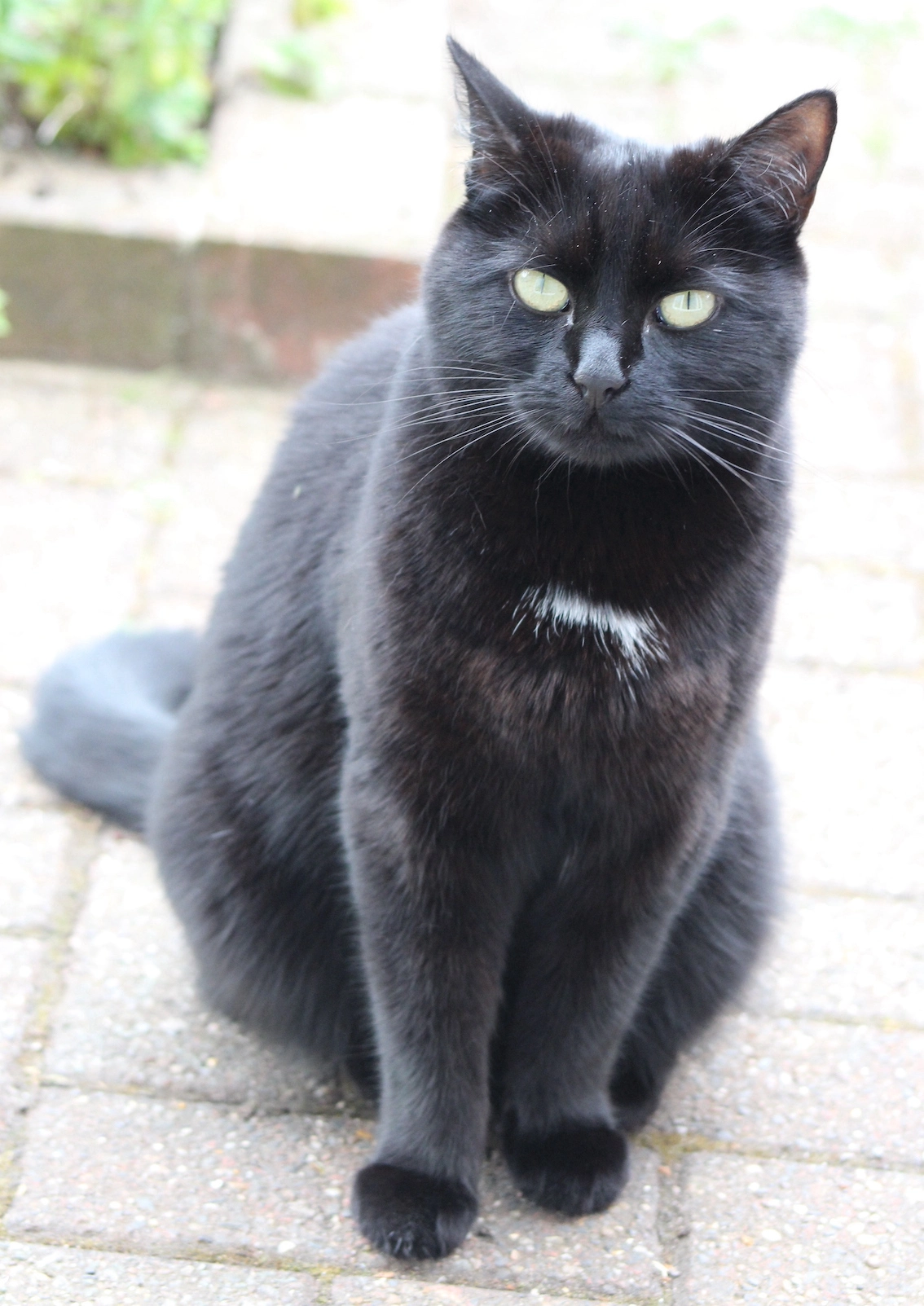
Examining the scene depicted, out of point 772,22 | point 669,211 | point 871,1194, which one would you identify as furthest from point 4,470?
point 772,22

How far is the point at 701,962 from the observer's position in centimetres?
206

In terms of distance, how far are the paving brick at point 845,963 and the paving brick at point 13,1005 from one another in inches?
39.2

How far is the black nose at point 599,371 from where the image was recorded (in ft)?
5.02

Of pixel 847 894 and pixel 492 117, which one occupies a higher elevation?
pixel 492 117

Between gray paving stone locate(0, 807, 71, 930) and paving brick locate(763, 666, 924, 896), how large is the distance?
1.10 m

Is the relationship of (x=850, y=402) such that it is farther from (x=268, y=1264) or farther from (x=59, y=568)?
(x=268, y=1264)

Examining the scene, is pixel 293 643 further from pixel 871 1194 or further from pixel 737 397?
pixel 871 1194

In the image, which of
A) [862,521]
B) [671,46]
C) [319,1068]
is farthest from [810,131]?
[671,46]

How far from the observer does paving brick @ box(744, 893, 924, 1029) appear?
7.38ft

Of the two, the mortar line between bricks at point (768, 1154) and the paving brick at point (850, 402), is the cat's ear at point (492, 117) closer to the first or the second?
the mortar line between bricks at point (768, 1154)

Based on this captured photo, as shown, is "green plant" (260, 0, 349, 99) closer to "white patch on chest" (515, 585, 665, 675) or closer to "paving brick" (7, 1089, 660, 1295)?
"white patch on chest" (515, 585, 665, 675)

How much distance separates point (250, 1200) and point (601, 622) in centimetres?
81

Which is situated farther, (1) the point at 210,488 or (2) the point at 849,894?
(1) the point at 210,488

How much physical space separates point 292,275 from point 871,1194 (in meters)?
2.28
